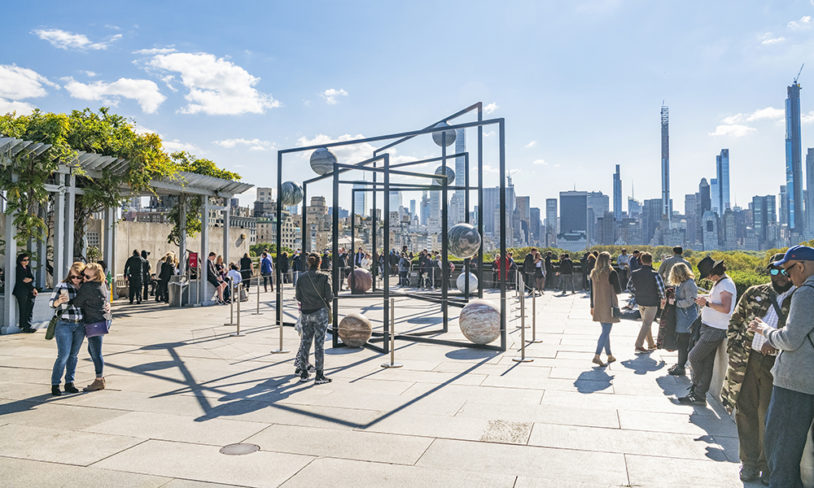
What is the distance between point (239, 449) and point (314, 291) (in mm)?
3066

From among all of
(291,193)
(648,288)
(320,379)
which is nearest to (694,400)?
(648,288)

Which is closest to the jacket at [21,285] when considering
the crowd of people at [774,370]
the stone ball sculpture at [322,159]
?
the stone ball sculpture at [322,159]

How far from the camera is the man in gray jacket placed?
375 cm

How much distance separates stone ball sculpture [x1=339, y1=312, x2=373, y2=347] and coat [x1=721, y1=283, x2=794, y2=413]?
6870 millimetres

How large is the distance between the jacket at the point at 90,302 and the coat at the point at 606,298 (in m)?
7.23

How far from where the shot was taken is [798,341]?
374 cm

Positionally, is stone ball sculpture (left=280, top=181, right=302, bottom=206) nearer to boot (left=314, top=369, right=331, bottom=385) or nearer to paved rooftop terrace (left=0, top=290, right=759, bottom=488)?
paved rooftop terrace (left=0, top=290, right=759, bottom=488)

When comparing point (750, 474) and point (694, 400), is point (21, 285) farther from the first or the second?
point (750, 474)

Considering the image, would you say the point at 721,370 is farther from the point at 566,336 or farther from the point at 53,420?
the point at 53,420

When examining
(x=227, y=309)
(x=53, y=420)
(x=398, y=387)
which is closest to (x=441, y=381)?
(x=398, y=387)

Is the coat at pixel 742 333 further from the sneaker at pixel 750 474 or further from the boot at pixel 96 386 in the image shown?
the boot at pixel 96 386

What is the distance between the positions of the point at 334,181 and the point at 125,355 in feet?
16.2

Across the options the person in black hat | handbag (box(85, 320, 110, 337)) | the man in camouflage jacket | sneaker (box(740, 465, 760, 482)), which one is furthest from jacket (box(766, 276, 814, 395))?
handbag (box(85, 320, 110, 337))

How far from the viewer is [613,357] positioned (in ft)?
30.9
